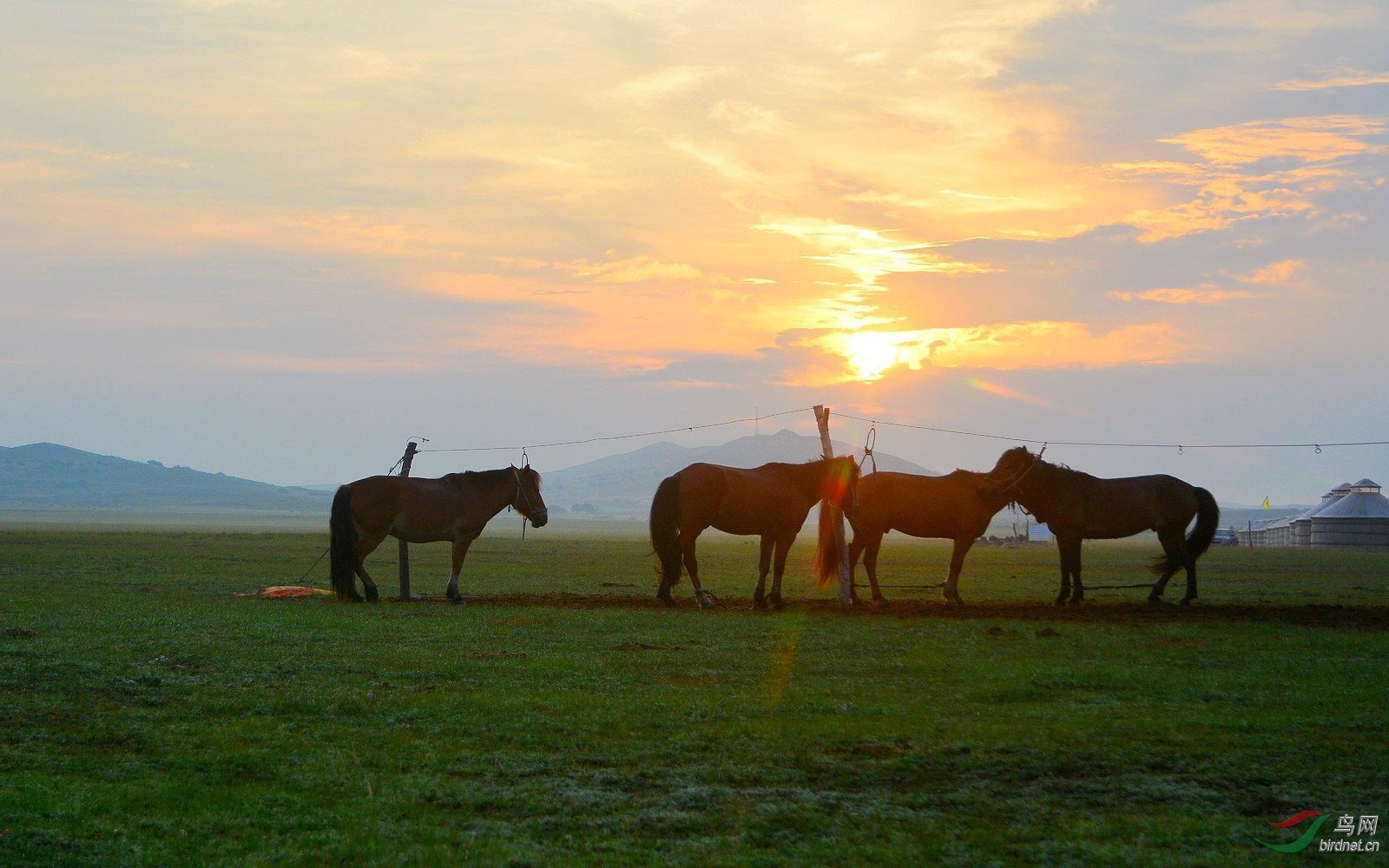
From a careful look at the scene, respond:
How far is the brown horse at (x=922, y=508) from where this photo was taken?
18859 mm

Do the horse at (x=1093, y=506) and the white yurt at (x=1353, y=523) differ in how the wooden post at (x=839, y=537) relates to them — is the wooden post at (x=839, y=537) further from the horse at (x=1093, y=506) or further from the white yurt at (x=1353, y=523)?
the white yurt at (x=1353, y=523)

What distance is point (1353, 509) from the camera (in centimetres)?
7388

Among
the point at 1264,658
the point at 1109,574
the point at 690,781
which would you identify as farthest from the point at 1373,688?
the point at 1109,574

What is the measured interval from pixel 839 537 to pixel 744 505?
6.60 feet

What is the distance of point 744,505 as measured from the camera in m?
17.6

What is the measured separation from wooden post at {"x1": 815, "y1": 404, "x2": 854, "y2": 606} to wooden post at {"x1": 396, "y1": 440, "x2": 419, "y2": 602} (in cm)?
708

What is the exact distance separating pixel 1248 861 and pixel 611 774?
3521mm

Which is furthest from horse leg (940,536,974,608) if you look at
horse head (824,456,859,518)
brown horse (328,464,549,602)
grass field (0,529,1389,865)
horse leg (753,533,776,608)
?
brown horse (328,464,549,602)

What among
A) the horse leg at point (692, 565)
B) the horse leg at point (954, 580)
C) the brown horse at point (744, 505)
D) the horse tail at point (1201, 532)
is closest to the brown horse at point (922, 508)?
the horse leg at point (954, 580)

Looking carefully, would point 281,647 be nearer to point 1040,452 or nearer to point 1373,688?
point 1373,688

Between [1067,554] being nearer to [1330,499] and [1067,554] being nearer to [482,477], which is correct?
[482,477]

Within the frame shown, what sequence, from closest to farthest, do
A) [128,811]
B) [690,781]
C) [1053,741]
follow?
[128,811] < [690,781] < [1053,741]

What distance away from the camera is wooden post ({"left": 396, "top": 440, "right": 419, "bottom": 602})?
18.2 m

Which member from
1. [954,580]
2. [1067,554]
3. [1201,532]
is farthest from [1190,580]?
[954,580]
